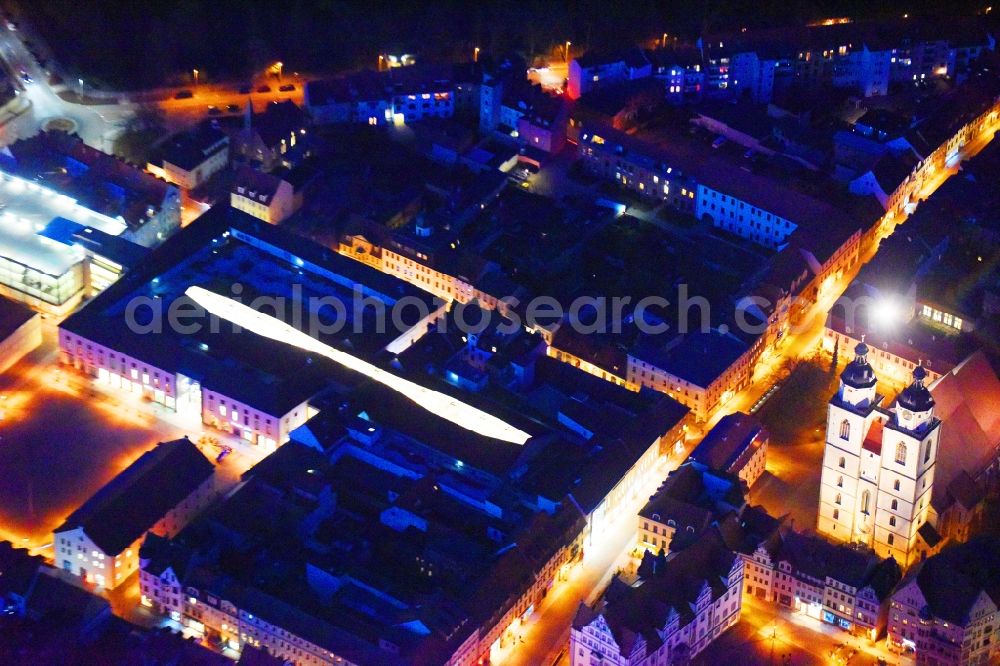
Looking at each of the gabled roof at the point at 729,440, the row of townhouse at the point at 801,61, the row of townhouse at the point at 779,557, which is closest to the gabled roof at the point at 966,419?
the row of townhouse at the point at 779,557

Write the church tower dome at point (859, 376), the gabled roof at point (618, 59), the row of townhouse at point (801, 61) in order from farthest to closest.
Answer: the row of townhouse at point (801, 61)
the gabled roof at point (618, 59)
the church tower dome at point (859, 376)

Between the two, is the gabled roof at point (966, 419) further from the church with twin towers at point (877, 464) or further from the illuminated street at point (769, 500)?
the illuminated street at point (769, 500)

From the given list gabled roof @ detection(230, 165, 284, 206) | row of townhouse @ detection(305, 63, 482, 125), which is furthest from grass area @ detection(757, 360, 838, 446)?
row of townhouse @ detection(305, 63, 482, 125)

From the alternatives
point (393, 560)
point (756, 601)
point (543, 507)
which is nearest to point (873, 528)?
point (756, 601)

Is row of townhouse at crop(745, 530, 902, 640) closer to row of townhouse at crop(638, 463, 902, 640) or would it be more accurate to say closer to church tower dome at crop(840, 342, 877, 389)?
row of townhouse at crop(638, 463, 902, 640)

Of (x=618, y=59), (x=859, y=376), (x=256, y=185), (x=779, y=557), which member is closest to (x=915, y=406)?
(x=859, y=376)

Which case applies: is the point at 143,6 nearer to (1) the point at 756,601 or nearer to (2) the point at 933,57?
(2) the point at 933,57
